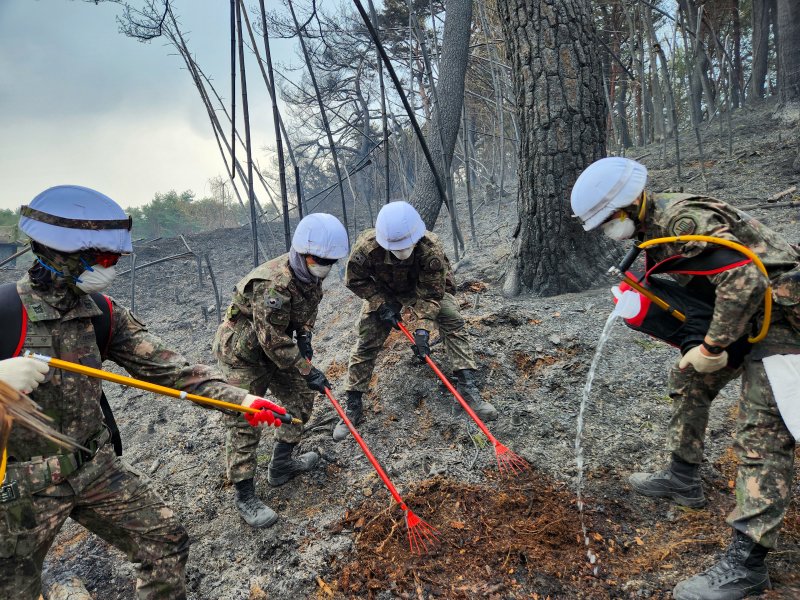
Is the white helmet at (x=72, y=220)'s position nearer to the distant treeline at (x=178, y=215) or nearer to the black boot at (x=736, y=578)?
the black boot at (x=736, y=578)

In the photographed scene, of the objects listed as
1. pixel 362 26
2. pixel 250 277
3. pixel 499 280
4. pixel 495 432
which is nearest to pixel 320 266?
pixel 250 277

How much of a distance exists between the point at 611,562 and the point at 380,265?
2605 millimetres

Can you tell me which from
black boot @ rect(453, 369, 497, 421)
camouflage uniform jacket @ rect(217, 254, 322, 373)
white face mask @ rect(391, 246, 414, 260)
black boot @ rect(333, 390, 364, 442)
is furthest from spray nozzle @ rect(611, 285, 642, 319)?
black boot @ rect(333, 390, 364, 442)

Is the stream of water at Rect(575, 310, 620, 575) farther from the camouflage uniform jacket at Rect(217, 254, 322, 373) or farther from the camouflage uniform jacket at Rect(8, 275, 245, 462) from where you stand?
the camouflage uniform jacket at Rect(8, 275, 245, 462)

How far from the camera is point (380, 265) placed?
3898 millimetres

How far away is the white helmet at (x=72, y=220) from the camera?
1.80 metres

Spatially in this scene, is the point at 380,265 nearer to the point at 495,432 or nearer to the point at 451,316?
the point at 451,316

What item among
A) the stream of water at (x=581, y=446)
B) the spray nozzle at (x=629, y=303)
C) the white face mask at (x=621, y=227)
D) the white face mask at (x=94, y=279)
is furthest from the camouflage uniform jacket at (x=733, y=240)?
the white face mask at (x=94, y=279)

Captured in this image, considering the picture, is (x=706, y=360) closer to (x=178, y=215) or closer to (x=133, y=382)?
(x=133, y=382)

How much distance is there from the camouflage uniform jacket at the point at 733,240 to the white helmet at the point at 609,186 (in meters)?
0.18

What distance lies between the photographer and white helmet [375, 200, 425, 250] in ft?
11.4

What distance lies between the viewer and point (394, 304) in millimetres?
4031

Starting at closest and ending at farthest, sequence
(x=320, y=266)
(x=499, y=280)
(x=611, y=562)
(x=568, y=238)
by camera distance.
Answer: (x=611, y=562)
(x=320, y=266)
(x=568, y=238)
(x=499, y=280)

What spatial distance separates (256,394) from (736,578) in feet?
9.22
